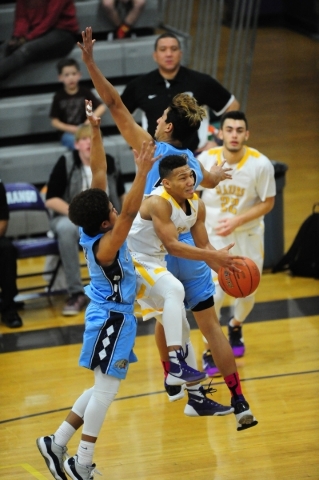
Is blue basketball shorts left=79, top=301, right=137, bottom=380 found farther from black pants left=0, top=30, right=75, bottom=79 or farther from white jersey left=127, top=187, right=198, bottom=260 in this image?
black pants left=0, top=30, right=75, bottom=79

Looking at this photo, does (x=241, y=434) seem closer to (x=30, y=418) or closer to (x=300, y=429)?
(x=300, y=429)

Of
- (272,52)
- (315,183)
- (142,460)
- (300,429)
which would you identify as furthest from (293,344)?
(272,52)

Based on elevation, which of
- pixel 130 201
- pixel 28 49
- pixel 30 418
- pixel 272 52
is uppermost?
pixel 130 201

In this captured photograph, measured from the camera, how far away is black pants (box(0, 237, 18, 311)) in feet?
27.4

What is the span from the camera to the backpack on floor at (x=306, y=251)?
30.2 ft

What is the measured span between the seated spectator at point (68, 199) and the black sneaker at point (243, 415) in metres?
3.14

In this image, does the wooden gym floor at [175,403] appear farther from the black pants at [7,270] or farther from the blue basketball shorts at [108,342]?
the blue basketball shorts at [108,342]

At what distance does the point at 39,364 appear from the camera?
24.8ft

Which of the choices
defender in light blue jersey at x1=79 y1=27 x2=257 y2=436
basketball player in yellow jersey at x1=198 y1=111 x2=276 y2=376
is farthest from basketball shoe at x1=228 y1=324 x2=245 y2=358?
defender in light blue jersey at x1=79 y1=27 x2=257 y2=436

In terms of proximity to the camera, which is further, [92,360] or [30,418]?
[30,418]

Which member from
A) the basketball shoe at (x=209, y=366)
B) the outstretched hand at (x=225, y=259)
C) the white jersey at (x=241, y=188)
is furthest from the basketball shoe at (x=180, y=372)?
the white jersey at (x=241, y=188)

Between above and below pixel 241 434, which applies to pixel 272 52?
below

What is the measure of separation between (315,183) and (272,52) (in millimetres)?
5104

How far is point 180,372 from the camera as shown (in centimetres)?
541
